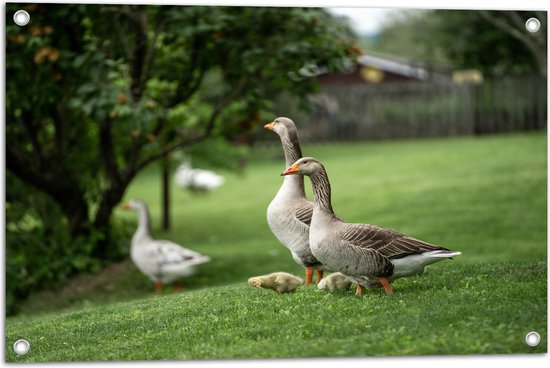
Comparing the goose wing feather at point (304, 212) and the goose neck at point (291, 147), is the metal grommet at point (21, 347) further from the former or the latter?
the goose neck at point (291, 147)

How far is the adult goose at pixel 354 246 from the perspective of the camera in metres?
5.61

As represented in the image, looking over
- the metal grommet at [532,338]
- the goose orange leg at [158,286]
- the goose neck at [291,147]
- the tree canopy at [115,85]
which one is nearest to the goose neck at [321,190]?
the goose neck at [291,147]

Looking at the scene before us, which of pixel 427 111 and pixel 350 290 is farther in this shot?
pixel 427 111

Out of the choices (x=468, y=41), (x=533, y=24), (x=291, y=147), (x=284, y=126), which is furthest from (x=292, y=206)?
(x=468, y=41)

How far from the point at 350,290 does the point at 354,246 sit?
473 millimetres

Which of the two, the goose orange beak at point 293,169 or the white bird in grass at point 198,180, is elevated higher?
the goose orange beak at point 293,169

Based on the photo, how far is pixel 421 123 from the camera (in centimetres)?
886

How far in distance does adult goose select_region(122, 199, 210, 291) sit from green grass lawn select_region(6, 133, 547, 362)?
14.0 inches

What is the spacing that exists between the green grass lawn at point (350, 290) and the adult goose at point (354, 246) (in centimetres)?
24

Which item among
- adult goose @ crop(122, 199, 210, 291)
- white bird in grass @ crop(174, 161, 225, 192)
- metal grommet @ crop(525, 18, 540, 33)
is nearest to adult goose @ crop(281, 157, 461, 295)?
metal grommet @ crop(525, 18, 540, 33)

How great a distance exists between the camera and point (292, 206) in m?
6.01

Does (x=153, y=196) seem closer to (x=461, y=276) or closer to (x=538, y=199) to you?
(x=538, y=199)

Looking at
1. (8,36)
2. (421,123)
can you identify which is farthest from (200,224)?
(8,36)

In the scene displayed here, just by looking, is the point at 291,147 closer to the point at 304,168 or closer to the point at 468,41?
the point at 304,168
